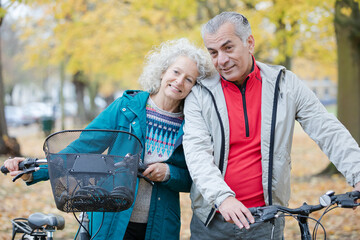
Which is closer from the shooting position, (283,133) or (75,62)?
(283,133)

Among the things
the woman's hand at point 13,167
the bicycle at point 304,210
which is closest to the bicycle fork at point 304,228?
the bicycle at point 304,210

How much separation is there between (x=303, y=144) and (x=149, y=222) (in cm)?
1948

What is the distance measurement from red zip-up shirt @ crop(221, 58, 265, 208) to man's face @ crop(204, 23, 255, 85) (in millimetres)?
183

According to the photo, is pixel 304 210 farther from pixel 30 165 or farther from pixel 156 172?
pixel 30 165

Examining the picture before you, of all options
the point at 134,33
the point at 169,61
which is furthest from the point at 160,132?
the point at 134,33

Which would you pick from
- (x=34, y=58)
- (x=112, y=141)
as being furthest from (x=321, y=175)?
(x=34, y=58)

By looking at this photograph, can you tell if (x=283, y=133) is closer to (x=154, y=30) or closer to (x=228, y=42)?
(x=228, y=42)

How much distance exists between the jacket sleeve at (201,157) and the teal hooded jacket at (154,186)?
11.7 inches

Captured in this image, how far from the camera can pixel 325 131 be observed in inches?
109

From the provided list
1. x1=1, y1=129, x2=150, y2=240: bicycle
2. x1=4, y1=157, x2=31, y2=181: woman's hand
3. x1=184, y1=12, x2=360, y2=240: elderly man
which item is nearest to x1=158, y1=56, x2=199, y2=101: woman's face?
x1=184, y1=12, x2=360, y2=240: elderly man

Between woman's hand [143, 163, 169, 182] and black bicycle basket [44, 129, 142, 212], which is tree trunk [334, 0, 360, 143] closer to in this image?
woman's hand [143, 163, 169, 182]

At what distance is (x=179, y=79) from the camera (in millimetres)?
3184

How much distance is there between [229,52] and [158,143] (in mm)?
829

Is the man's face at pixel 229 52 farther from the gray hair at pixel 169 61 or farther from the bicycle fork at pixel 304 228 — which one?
the bicycle fork at pixel 304 228
